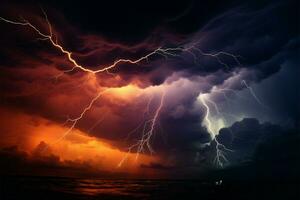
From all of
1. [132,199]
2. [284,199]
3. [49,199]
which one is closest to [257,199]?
[284,199]

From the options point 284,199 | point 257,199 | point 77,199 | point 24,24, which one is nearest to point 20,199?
point 77,199

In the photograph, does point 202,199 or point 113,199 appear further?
point 202,199

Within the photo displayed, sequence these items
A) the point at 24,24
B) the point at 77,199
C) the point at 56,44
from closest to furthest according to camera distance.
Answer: the point at 24,24
the point at 56,44
the point at 77,199

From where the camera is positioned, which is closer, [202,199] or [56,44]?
[56,44]

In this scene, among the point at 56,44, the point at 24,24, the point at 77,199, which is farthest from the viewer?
the point at 77,199

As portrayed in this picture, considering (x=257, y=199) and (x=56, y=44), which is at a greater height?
(x=56, y=44)

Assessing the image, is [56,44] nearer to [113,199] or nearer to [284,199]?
[113,199]

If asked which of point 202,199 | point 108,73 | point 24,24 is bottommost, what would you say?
point 202,199

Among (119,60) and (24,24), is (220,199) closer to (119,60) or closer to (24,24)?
(119,60)

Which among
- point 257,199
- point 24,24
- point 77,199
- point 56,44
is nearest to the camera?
point 24,24
